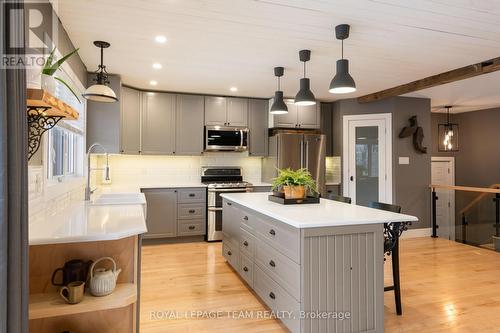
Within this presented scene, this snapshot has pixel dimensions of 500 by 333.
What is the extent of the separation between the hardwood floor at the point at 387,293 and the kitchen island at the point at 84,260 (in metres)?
0.74

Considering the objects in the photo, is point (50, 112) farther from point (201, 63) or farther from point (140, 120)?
point (140, 120)

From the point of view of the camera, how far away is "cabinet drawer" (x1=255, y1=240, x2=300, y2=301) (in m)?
2.16

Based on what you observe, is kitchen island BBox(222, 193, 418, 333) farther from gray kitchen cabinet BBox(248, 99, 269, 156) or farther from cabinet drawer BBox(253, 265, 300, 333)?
gray kitchen cabinet BBox(248, 99, 269, 156)

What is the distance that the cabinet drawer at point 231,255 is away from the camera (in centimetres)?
346

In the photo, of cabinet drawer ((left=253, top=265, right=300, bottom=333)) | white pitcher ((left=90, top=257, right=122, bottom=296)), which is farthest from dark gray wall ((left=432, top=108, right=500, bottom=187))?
white pitcher ((left=90, top=257, right=122, bottom=296))

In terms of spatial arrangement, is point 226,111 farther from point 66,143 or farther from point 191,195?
point 66,143

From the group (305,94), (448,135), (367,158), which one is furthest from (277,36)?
(448,135)

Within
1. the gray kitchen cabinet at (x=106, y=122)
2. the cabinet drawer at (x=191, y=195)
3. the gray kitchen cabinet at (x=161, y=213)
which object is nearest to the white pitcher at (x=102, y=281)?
the gray kitchen cabinet at (x=106, y=122)

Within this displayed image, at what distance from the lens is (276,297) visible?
2.46 meters

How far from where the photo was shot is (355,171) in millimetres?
5566

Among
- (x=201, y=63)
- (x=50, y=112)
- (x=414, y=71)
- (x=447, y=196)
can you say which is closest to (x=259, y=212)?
(x=50, y=112)

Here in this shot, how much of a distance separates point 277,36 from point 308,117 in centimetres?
285

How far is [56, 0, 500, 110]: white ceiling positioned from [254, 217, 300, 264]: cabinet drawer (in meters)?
1.64

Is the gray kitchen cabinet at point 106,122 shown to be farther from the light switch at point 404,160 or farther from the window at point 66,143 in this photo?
the light switch at point 404,160
